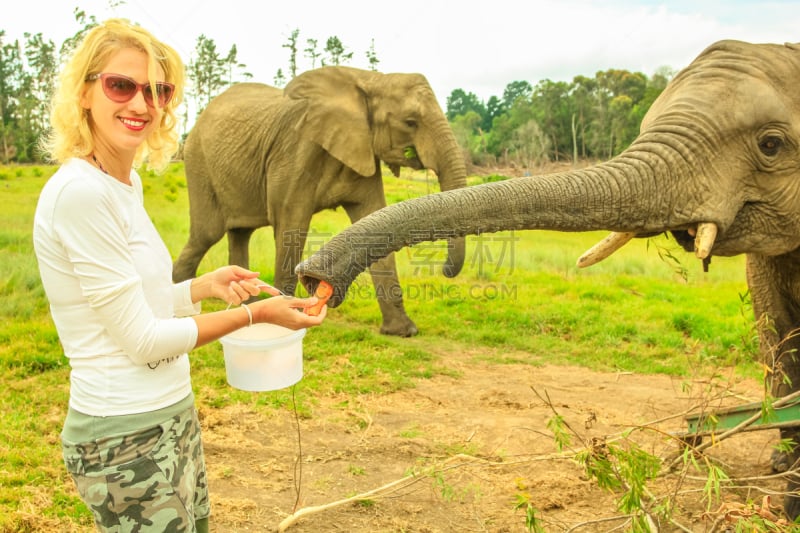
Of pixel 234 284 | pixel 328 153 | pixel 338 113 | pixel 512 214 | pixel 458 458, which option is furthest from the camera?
pixel 328 153

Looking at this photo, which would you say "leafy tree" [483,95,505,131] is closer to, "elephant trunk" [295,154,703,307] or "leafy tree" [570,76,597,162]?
"leafy tree" [570,76,597,162]

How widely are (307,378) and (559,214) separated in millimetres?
3713

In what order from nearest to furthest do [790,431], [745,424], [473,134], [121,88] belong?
[121,88], [745,424], [790,431], [473,134]

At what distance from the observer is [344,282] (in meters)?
2.69

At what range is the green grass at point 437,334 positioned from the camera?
4.64 meters

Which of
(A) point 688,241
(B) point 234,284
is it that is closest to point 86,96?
(B) point 234,284

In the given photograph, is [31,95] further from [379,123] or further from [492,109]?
[492,109]

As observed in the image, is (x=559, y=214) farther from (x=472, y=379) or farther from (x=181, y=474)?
(x=472, y=379)

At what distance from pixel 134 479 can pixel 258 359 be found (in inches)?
49.5

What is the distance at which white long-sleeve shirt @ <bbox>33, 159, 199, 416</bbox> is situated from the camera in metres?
2.08

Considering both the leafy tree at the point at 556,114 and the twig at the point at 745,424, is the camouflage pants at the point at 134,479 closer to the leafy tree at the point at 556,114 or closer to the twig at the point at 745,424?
the twig at the point at 745,424

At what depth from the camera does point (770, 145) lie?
3209 millimetres

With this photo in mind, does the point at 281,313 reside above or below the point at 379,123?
below

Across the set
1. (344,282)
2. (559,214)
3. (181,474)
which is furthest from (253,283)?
(559,214)
